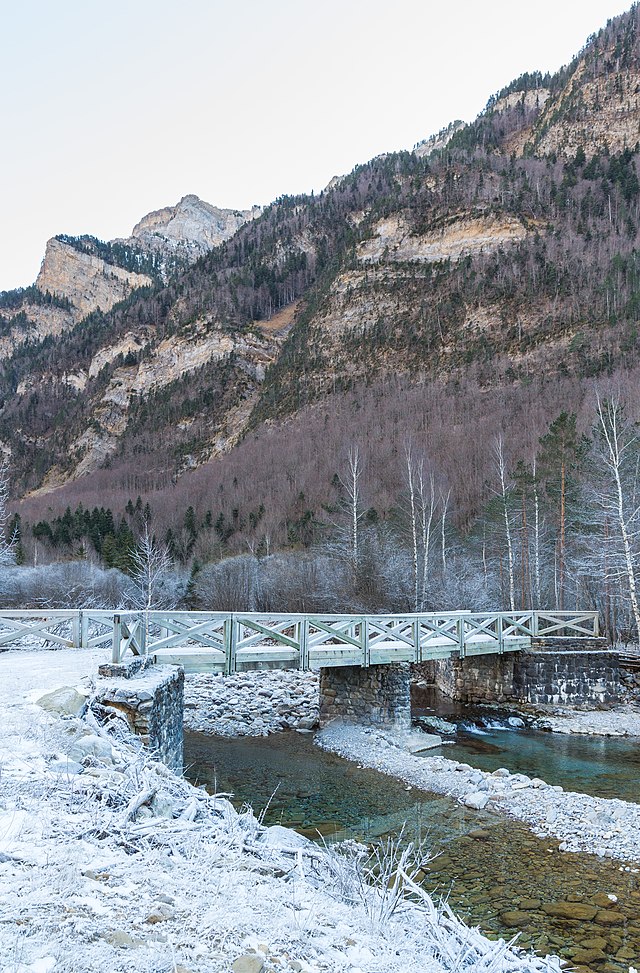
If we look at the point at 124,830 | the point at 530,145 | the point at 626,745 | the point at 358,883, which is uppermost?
the point at 530,145

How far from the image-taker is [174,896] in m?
3.21

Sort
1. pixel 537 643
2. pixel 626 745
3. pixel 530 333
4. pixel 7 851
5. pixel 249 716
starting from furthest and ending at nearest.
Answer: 1. pixel 530 333
2. pixel 537 643
3. pixel 249 716
4. pixel 626 745
5. pixel 7 851

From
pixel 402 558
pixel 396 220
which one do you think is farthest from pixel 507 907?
pixel 396 220

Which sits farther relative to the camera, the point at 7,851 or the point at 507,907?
the point at 507,907

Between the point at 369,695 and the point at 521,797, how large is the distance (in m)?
5.50

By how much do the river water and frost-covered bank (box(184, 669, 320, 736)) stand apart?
2092mm

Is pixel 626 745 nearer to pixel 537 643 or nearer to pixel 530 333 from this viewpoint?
pixel 537 643

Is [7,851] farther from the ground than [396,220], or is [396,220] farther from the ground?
[396,220]

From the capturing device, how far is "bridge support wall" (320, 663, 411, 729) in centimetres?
1465

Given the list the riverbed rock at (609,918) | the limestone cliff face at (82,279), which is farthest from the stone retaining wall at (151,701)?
the limestone cliff face at (82,279)

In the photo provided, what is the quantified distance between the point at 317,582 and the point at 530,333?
39434mm

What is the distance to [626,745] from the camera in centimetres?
1426

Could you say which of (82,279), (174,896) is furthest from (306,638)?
(82,279)

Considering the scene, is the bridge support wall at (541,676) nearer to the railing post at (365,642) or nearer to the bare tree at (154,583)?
the railing post at (365,642)
